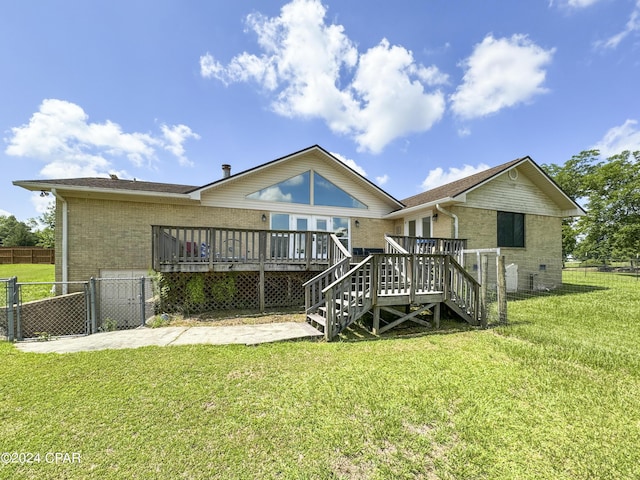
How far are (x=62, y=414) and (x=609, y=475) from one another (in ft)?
15.8

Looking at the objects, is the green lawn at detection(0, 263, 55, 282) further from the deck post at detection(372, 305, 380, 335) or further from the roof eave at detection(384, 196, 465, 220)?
the roof eave at detection(384, 196, 465, 220)

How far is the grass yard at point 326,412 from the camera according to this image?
6.90 feet

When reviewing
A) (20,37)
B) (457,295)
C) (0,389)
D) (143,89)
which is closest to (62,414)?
(0,389)

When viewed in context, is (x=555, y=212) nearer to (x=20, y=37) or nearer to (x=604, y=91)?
(x=604, y=91)

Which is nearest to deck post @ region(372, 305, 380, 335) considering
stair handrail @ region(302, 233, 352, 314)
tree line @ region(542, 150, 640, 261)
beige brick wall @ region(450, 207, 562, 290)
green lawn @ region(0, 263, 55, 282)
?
stair handrail @ region(302, 233, 352, 314)

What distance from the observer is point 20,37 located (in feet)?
27.1

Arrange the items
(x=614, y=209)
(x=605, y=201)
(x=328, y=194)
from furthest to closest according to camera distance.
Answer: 1. (x=605, y=201)
2. (x=614, y=209)
3. (x=328, y=194)

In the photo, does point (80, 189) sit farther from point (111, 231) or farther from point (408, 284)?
point (408, 284)

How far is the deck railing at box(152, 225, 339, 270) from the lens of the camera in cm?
704

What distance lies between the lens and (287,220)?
11.0 m

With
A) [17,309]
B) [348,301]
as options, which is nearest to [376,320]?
[348,301]

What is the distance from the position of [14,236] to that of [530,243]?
2386 inches

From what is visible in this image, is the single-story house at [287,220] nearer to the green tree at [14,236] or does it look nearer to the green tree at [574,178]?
the green tree at [574,178]

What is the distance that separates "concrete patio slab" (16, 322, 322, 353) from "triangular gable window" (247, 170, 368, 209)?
19.9ft
